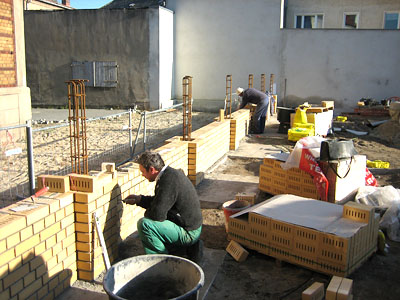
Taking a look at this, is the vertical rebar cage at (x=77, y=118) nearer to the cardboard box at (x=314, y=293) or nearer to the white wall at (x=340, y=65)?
the cardboard box at (x=314, y=293)

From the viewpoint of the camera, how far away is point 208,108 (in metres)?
21.2

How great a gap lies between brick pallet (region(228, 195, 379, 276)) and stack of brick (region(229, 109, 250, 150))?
18.7 ft

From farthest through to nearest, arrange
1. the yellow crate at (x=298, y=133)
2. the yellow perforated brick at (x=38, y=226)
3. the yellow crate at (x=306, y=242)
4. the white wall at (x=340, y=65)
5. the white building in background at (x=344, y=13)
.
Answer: the white building in background at (x=344, y=13), the white wall at (x=340, y=65), the yellow crate at (x=298, y=133), the yellow crate at (x=306, y=242), the yellow perforated brick at (x=38, y=226)

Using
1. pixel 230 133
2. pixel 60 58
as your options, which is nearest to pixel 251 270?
pixel 230 133

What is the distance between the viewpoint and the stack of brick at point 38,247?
3.26 m

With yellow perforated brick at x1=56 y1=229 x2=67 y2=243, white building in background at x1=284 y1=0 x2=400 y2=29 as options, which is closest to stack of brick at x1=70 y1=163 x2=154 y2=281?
yellow perforated brick at x1=56 y1=229 x2=67 y2=243

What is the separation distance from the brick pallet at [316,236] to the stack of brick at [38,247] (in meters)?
1.96

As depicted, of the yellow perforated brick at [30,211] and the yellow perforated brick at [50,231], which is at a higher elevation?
the yellow perforated brick at [30,211]

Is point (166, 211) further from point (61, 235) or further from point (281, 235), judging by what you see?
point (281, 235)

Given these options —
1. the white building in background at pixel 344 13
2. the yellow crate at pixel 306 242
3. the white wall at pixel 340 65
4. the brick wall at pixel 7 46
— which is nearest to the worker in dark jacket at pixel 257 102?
the brick wall at pixel 7 46

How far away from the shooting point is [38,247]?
3588 mm

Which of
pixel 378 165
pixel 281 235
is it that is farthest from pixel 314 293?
pixel 378 165

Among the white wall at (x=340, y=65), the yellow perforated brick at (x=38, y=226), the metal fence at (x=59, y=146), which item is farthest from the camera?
the white wall at (x=340, y=65)

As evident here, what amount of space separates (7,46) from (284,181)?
9.08 meters
